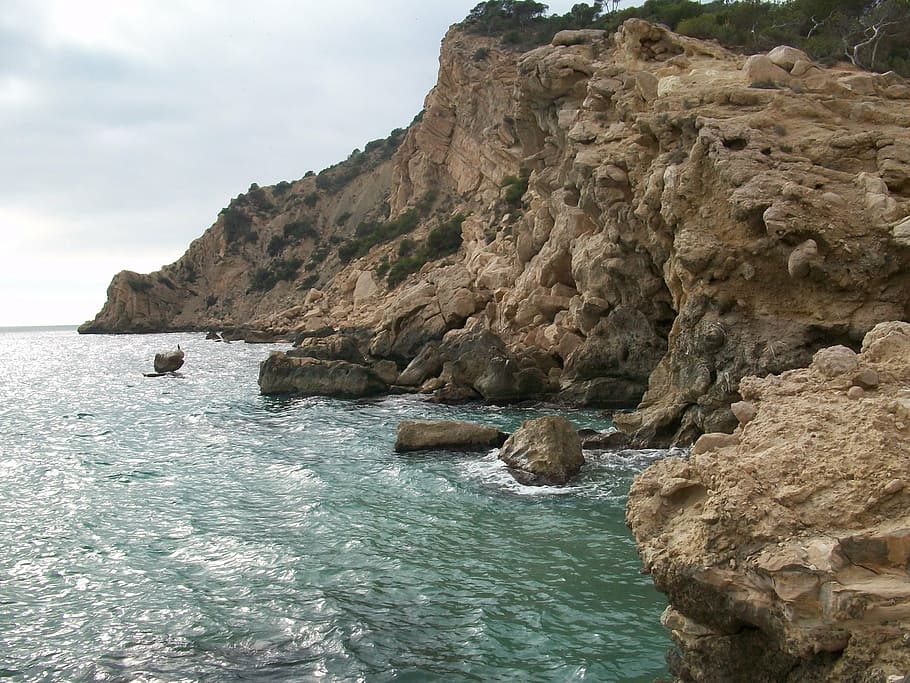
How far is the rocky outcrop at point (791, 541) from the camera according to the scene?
12.3 ft

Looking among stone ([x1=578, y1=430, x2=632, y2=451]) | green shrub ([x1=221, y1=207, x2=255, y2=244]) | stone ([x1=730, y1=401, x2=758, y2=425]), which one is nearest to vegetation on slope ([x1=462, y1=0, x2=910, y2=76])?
stone ([x1=578, y1=430, x2=632, y2=451])

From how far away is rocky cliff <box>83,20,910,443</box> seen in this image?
A: 1295cm

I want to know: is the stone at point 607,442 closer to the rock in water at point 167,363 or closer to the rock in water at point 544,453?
the rock in water at point 544,453

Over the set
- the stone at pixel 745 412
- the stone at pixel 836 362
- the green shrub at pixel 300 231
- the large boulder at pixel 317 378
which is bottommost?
the large boulder at pixel 317 378

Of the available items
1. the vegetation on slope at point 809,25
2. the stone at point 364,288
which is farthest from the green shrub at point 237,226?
the vegetation on slope at point 809,25

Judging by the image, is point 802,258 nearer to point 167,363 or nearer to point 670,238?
point 670,238

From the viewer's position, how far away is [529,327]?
26.1 meters

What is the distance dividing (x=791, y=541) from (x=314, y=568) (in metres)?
6.27

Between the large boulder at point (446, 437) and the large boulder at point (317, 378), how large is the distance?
30.2ft

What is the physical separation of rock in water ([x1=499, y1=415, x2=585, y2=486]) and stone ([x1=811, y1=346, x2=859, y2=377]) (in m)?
6.17

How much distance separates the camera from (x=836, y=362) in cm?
636

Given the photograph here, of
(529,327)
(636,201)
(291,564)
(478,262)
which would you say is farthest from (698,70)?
(291,564)

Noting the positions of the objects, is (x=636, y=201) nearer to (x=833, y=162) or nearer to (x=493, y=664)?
(x=833, y=162)

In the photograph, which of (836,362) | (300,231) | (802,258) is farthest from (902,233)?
(300,231)
